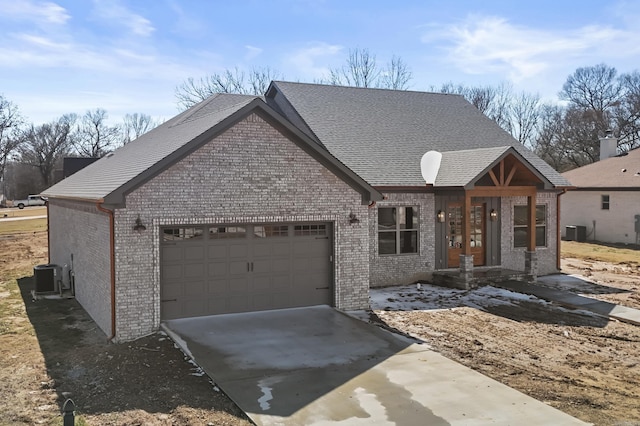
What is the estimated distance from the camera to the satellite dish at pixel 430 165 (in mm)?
19136

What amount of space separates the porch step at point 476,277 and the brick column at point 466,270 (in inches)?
1.3

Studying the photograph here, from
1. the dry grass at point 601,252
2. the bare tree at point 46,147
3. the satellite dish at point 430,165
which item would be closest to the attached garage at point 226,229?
the satellite dish at point 430,165

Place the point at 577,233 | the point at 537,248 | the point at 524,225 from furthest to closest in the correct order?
the point at 577,233 → the point at 537,248 → the point at 524,225

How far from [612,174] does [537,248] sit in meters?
14.3

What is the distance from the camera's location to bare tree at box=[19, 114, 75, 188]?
88.2 meters

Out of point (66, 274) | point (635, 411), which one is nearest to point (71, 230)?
point (66, 274)

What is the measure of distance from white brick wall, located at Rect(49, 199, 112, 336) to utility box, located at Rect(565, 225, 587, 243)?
1004 inches

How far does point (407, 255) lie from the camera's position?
18.8 meters

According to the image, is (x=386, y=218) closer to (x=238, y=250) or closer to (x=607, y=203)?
(x=238, y=250)

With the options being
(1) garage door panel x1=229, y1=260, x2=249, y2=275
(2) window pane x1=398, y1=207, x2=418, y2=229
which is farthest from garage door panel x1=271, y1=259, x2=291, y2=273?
(2) window pane x1=398, y1=207, x2=418, y2=229

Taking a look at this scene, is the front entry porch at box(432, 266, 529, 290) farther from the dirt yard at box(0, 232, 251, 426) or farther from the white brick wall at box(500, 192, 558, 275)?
the dirt yard at box(0, 232, 251, 426)

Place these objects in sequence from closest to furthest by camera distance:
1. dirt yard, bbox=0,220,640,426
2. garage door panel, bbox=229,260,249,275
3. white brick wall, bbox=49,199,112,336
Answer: dirt yard, bbox=0,220,640,426 → white brick wall, bbox=49,199,112,336 → garage door panel, bbox=229,260,249,275

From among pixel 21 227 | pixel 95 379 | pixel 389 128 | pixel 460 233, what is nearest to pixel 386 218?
pixel 460 233

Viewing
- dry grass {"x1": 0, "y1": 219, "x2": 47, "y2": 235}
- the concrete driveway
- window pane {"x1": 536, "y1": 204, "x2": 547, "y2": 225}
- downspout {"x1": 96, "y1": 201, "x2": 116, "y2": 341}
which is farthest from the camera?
dry grass {"x1": 0, "y1": 219, "x2": 47, "y2": 235}
